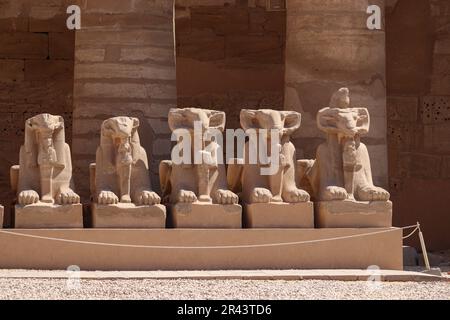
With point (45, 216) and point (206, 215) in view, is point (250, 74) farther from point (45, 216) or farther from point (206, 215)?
point (45, 216)

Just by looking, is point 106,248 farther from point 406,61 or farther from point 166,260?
point 406,61

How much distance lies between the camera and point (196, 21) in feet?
63.3

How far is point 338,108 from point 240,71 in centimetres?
632

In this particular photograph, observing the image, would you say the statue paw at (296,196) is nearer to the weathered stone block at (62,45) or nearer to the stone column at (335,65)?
the stone column at (335,65)

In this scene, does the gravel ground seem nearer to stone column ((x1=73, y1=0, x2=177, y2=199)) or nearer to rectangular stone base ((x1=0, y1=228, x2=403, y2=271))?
rectangular stone base ((x1=0, y1=228, x2=403, y2=271))

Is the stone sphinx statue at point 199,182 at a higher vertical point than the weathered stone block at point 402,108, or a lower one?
lower

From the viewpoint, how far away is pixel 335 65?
15008 millimetres

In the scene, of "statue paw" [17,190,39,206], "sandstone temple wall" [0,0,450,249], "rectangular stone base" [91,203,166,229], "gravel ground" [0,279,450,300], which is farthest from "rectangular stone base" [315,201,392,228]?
"sandstone temple wall" [0,0,450,249]

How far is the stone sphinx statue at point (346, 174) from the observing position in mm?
12906

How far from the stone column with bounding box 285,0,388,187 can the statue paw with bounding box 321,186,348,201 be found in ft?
7.21

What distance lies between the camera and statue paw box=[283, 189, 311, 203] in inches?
504

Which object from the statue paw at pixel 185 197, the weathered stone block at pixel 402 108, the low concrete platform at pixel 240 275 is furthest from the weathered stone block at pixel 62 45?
the low concrete platform at pixel 240 275
